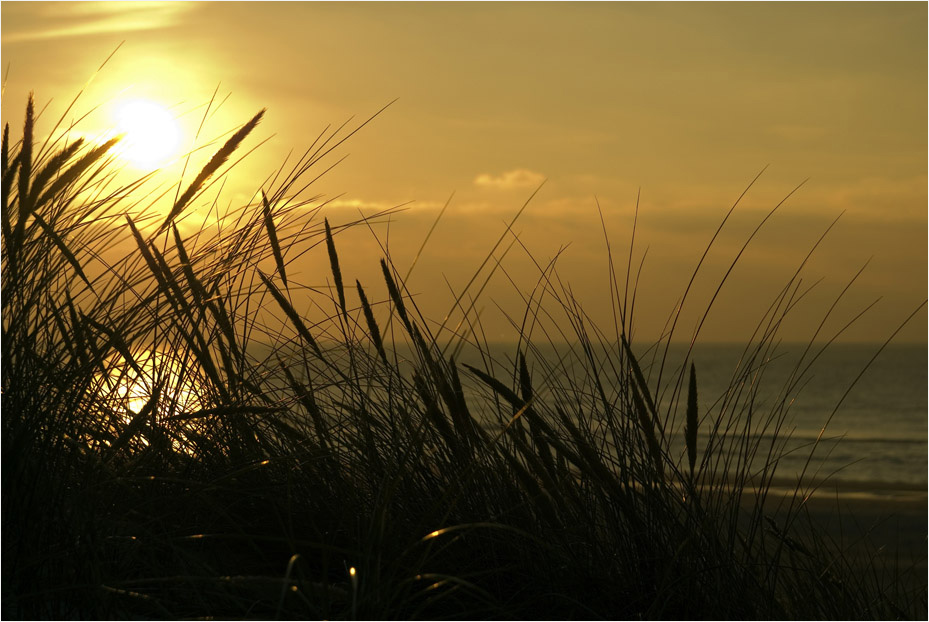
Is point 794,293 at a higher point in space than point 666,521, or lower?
Answer: higher

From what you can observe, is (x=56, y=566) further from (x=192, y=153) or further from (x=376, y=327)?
(x=192, y=153)

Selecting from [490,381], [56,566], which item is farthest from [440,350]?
[56,566]

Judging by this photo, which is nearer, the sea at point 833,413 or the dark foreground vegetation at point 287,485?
the dark foreground vegetation at point 287,485

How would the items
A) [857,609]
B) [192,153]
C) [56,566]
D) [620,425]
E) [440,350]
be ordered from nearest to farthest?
[56,566]
[857,609]
[620,425]
[440,350]
[192,153]

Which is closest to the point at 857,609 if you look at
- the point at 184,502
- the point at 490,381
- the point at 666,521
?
the point at 666,521

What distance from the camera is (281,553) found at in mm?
1591

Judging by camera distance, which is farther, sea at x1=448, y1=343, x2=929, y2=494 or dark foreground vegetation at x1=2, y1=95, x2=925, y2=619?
sea at x1=448, y1=343, x2=929, y2=494

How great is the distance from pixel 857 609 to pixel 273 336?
144cm

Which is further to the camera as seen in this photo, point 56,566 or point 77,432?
point 77,432

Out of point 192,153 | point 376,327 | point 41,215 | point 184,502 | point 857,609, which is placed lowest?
point 857,609

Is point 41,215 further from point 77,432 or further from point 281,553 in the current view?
point 281,553

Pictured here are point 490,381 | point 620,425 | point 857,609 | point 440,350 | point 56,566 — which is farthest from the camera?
point 440,350

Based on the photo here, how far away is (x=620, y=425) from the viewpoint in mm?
1804

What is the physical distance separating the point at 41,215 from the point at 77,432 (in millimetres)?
446
